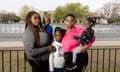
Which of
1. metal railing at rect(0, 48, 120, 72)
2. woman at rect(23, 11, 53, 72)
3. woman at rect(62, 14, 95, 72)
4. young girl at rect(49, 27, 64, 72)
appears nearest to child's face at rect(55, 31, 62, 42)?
young girl at rect(49, 27, 64, 72)

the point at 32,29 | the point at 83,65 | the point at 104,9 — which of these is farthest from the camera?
the point at 104,9

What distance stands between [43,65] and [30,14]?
795mm

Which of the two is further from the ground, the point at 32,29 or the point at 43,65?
the point at 32,29

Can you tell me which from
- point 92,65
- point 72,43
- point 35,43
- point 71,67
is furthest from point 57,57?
point 92,65

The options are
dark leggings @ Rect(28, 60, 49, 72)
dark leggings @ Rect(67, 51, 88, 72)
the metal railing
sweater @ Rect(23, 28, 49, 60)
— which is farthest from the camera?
the metal railing

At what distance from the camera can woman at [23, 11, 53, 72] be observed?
4.14 m

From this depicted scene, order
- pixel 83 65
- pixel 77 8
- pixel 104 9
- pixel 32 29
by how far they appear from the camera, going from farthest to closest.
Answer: pixel 104 9 → pixel 77 8 → pixel 83 65 → pixel 32 29

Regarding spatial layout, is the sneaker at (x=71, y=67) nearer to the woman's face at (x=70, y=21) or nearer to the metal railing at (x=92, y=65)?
the woman's face at (x=70, y=21)

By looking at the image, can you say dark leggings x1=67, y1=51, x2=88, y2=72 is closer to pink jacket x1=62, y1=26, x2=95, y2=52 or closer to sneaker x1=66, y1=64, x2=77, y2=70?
sneaker x1=66, y1=64, x2=77, y2=70

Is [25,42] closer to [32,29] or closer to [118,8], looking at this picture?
[32,29]

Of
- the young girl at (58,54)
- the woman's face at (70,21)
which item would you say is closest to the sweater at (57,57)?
the young girl at (58,54)

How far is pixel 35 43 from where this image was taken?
13.7 feet

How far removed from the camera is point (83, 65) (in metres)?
4.53

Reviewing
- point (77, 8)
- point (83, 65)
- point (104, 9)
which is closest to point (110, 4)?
point (104, 9)
